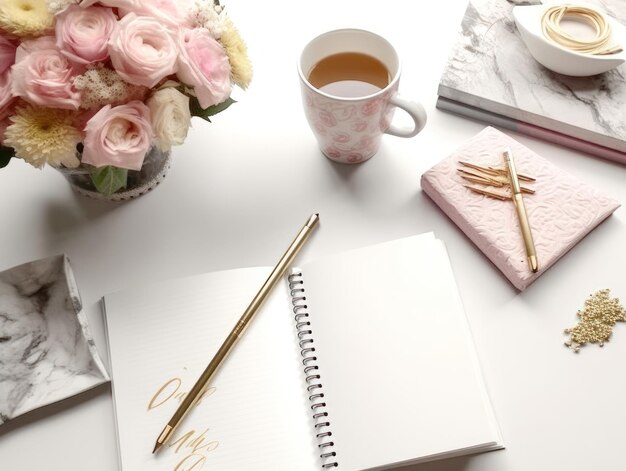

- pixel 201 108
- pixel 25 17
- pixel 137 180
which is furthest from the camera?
pixel 137 180

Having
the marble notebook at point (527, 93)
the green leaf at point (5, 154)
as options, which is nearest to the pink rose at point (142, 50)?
the green leaf at point (5, 154)

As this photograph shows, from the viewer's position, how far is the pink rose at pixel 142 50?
0.51 m

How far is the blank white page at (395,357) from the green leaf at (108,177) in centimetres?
21

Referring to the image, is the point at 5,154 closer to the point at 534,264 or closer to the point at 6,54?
the point at 6,54

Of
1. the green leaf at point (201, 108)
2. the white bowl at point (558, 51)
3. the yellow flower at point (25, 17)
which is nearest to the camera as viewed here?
the yellow flower at point (25, 17)

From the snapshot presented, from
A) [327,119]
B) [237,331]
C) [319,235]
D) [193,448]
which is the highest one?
[327,119]

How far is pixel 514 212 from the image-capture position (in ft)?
2.23

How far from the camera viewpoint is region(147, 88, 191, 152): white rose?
0.55m

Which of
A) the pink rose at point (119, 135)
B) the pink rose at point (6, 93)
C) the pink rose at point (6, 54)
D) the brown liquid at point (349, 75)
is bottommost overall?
the pink rose at point (119, 135)

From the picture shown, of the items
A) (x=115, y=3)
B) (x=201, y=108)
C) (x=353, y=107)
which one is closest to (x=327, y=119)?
(x=353, y=107)

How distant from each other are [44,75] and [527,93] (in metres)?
0.54

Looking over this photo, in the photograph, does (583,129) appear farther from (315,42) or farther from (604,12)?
(315,42)

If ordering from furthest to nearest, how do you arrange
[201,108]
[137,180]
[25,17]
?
1. [137,180]
2. [201,108]
3. [25,17]

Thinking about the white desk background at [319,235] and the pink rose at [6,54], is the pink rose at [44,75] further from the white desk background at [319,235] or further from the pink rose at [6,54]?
the white desk background at [319,235]
